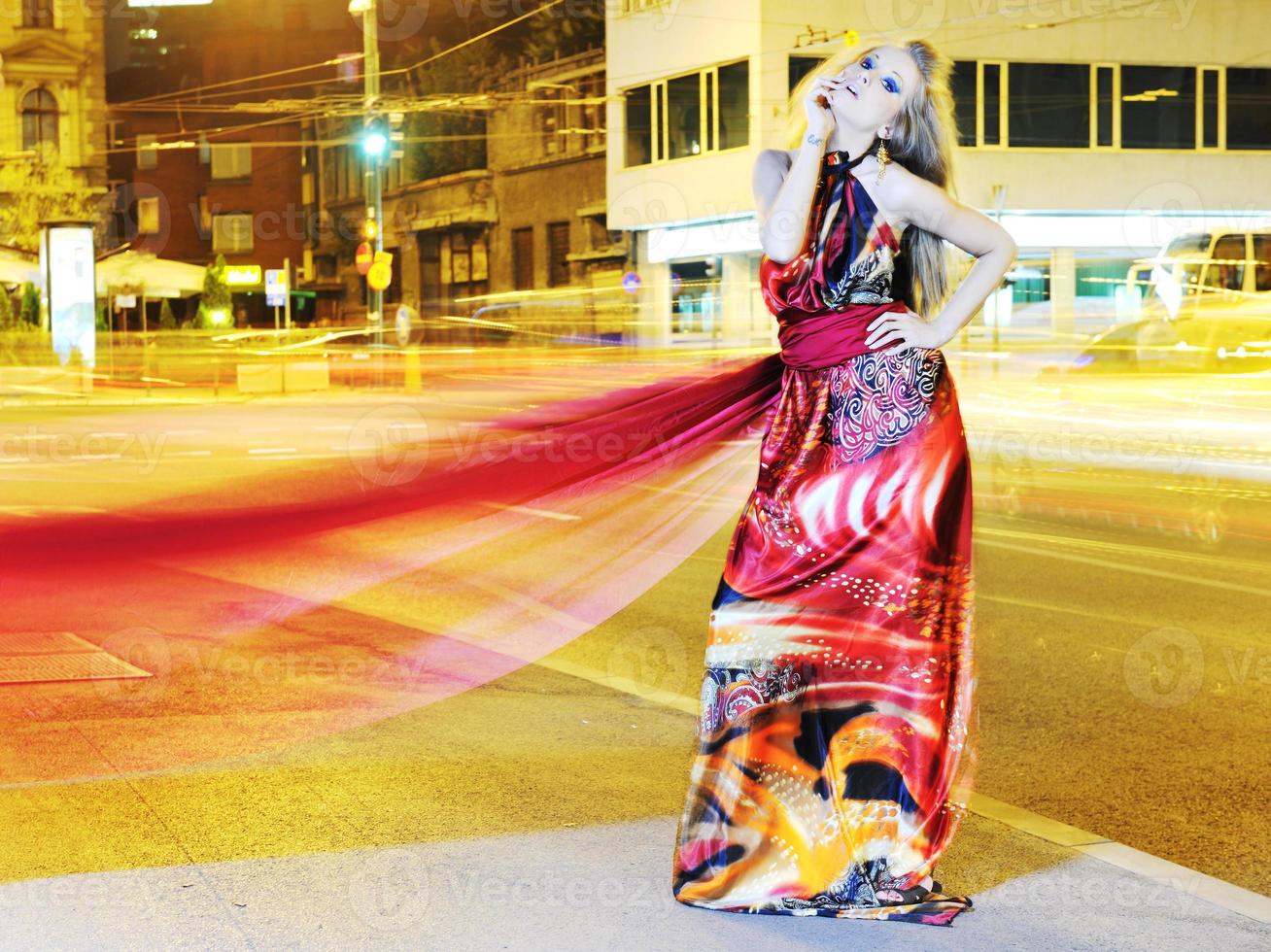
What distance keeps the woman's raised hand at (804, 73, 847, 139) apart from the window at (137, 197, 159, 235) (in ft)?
236

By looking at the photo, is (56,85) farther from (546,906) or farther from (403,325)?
(546,906)

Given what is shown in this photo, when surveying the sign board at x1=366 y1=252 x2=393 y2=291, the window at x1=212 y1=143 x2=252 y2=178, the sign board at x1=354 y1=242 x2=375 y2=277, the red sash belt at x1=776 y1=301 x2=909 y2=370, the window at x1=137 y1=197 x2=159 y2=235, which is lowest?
the red sash belt at x1=776 y1=301 x2=909 y2=370

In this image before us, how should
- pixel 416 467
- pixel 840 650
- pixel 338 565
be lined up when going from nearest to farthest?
pixel 840 650 < pixel 416 467 < pixel 338 565

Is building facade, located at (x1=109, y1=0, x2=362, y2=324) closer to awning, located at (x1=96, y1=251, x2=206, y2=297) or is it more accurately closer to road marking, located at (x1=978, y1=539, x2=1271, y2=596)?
awning, located at (x1=96, y1=251, x2=206, y2=297)

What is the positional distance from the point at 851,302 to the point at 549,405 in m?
1.66

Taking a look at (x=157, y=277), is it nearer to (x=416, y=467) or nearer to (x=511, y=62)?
(x=511, y=62)

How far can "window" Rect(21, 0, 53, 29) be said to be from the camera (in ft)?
192

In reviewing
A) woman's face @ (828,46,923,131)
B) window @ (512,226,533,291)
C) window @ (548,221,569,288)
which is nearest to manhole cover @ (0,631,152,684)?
woman's face @ (828,46,923,131)

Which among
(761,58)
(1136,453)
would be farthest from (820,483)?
(761,58)

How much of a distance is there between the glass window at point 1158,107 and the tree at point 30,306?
27264mm

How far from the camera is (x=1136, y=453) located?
17141mm

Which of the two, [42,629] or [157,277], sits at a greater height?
[157,277]

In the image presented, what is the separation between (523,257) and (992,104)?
16.4 meters

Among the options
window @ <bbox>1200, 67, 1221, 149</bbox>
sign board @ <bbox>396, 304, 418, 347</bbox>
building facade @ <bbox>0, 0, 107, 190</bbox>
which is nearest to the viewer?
sign board @ <bbox>396, 304, 418, 347</bbox>
